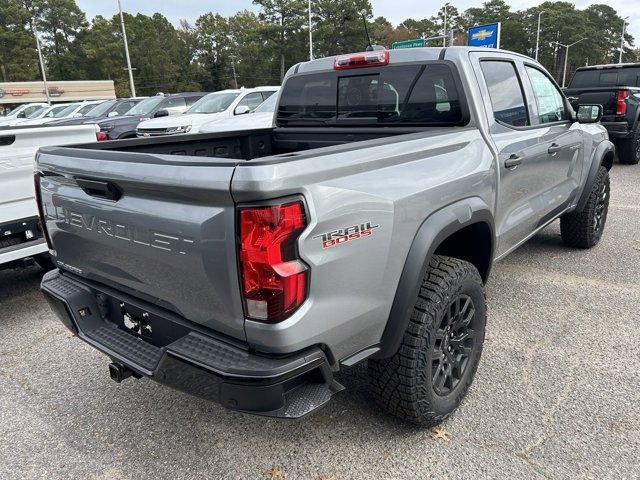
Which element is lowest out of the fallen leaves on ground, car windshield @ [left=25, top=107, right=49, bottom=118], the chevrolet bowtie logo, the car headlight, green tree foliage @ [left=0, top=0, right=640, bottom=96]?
the fallen leaves on ground

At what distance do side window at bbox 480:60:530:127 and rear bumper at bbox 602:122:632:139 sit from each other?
23.7 feet

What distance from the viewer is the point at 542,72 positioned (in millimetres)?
4023

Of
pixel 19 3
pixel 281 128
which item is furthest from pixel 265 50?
pixel 281 128

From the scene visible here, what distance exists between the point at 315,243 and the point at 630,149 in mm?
10552

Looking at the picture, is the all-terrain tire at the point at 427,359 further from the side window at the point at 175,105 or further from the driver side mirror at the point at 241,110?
the side window at the point at 175,105

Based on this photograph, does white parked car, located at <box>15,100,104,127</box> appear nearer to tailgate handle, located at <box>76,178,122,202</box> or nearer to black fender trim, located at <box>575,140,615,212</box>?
black fender trim, located at <box>575,140,615,212</box>

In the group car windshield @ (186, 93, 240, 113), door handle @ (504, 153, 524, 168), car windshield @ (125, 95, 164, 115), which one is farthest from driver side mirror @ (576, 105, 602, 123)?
car windshield @ (125, 95, 164, 115)

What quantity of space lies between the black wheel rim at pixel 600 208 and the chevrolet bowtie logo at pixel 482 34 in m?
15.5

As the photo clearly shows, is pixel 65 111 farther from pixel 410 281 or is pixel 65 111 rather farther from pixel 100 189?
pixel 410 281

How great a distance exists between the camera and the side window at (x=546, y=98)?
12.4 ft

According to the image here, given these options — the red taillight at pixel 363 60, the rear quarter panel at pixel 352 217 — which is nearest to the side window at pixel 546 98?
the red taillight at pixel 363 60

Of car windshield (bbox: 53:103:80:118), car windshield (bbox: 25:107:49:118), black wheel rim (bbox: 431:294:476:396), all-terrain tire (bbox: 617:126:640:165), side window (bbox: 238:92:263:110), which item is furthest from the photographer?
car windshield (bbox: 25:107:49:118)

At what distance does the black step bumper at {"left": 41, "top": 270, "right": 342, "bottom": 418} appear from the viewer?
1.77 m

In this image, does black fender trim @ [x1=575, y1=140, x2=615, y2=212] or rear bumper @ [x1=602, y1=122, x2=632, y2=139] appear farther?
rear bumper @ [x1=602, y1=122, x2=632, y2=139]
